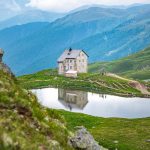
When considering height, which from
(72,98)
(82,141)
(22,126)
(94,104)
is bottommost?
(82,141)

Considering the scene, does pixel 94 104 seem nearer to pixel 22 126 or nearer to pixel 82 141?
pixel 82 141

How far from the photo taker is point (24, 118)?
68.8 feet

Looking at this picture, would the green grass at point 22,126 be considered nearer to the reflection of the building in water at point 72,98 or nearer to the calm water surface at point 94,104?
the calm water surface at point 94,104

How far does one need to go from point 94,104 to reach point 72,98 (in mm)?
17002

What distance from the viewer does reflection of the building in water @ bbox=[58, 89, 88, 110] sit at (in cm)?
14700

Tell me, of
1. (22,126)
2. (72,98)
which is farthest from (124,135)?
(72,98)

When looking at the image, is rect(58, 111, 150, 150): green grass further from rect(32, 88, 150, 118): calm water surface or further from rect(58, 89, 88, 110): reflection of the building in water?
rect(58, 89, 88, 110): reflection of the building in water

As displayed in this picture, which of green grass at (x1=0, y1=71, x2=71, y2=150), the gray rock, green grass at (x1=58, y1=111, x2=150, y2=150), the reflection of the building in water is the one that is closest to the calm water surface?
the reflection of the building in water

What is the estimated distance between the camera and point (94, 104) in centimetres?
15238

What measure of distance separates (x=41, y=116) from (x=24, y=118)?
8.30ft

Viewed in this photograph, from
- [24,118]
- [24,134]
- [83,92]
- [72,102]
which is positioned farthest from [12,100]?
[83,92]

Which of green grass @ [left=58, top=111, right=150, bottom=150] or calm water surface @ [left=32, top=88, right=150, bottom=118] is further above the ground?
calm water surface @ [left=32, top=88, right=150, bottom=118]

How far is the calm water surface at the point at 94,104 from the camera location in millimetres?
136700

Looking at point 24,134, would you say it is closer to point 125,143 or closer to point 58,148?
point 58,148
